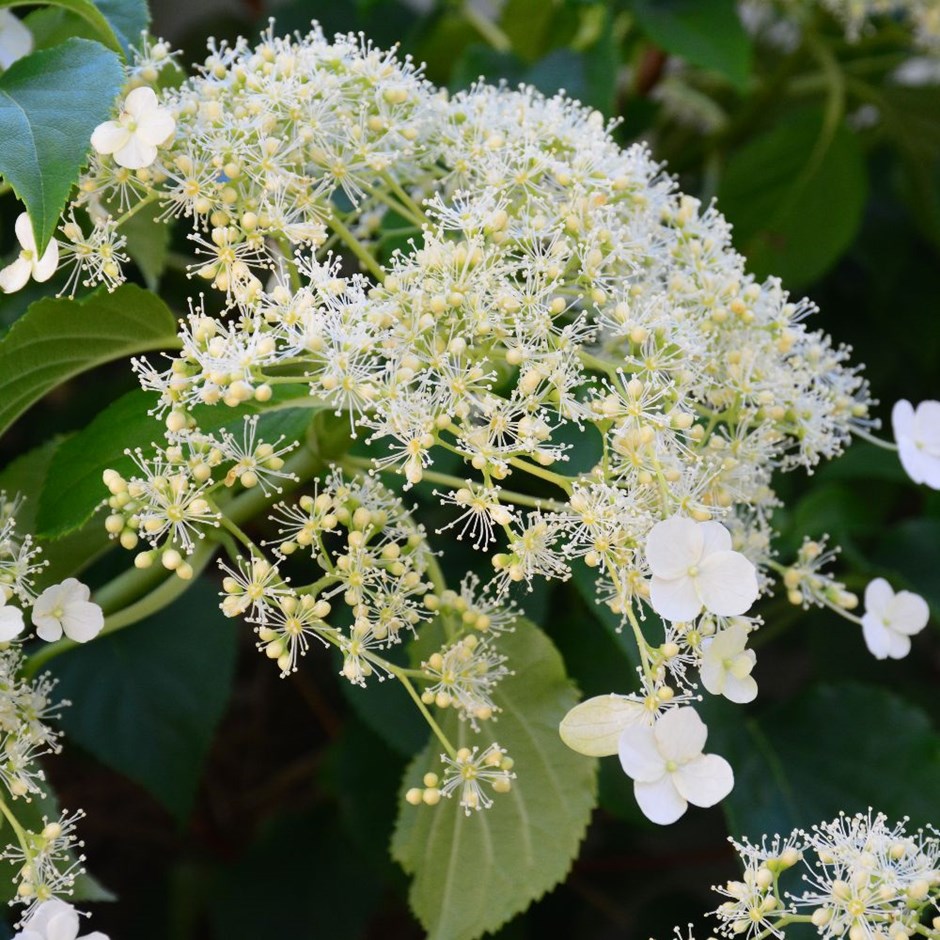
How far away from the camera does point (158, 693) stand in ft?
2.44

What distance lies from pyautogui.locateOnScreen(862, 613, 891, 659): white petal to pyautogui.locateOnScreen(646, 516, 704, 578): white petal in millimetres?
172

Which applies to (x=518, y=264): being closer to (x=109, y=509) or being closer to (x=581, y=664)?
(x=109, y=509)

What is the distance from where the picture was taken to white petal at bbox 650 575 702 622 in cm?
43

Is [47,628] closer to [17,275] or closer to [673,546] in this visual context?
[17,275]

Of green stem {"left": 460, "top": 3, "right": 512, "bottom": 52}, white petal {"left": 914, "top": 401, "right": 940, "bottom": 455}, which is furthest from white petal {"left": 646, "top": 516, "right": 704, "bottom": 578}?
green stem {"left": 460, "top": 3, "right": 512, "bottom": 52}

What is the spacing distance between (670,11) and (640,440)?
22.9 inches

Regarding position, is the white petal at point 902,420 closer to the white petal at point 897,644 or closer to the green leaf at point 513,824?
the white petal at point 897,644

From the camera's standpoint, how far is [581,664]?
0.77m

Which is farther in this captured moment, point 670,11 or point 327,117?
point 670,11

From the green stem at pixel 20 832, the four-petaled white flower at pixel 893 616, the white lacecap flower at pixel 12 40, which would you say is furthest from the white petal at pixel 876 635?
the white lacecap flower at pixel 12 40

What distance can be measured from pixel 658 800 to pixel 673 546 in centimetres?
10

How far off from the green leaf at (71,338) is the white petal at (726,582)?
0.96 feet

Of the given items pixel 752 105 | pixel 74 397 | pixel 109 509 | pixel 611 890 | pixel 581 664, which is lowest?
pixel 611 890

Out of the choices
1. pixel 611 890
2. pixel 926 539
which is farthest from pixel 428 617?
pixel 611 890
